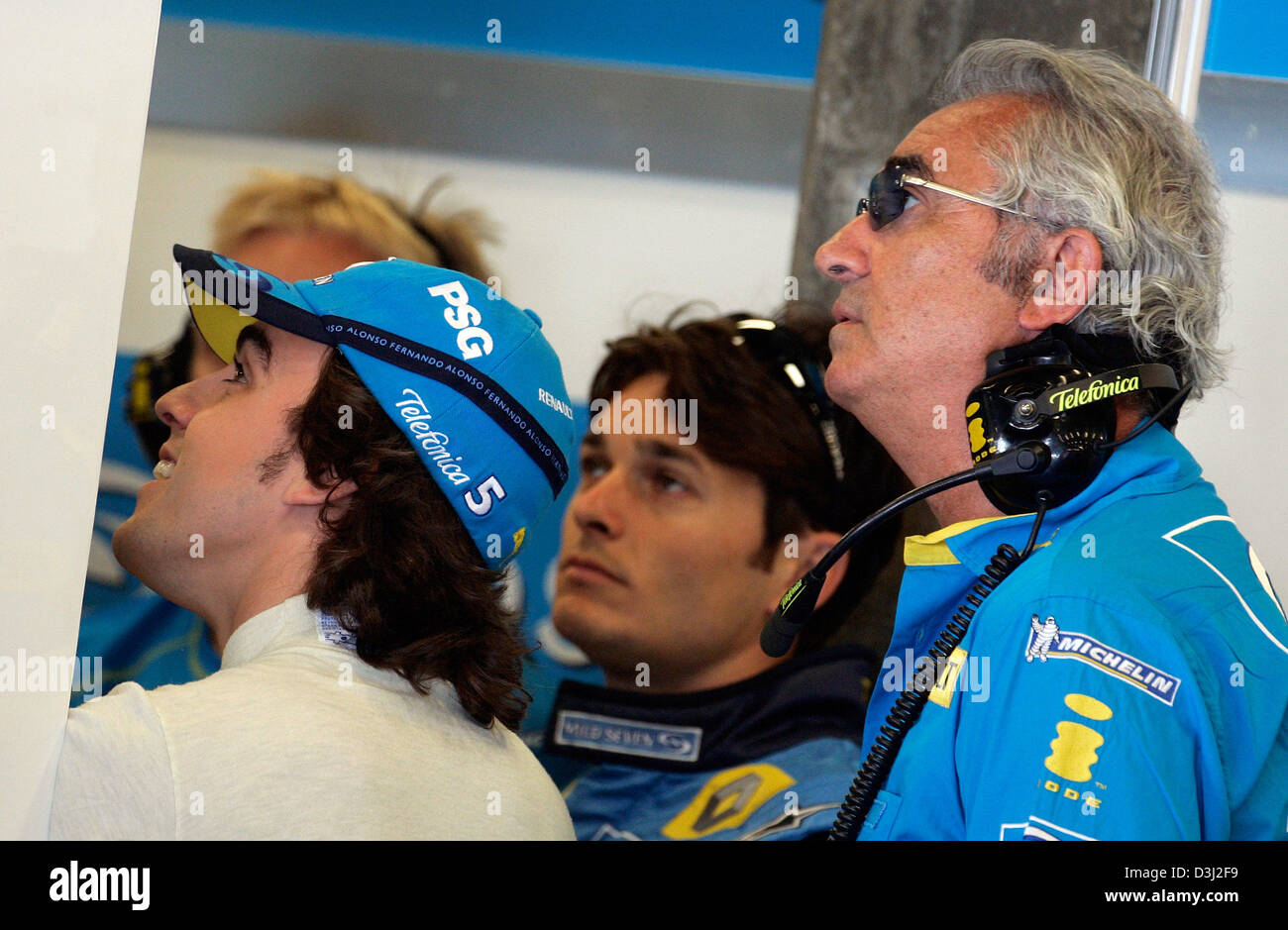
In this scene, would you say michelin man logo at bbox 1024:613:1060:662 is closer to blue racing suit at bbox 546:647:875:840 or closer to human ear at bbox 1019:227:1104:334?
human ear at bbox 1019:227:1104:334

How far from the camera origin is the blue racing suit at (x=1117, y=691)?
1.21m

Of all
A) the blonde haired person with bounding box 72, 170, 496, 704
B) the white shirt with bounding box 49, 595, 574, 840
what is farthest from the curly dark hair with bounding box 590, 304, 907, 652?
the white shirt with bounding box 49, 595, 574, 840

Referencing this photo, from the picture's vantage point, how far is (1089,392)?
150cm

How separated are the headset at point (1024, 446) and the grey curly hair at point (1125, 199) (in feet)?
0.51

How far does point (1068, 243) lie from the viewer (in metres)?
1.73

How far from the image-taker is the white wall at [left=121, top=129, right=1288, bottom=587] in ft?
8.63

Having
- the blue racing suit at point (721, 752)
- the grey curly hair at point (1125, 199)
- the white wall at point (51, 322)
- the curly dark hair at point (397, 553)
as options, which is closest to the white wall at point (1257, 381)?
the grey curly hair at point (1125, 199)

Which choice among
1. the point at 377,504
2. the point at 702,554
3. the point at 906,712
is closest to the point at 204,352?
the point at 702,554

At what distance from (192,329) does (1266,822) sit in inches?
86.6

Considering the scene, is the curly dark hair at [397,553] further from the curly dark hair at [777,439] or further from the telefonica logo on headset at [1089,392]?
the curly dark hair at [777,439]

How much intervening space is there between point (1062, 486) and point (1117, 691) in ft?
1.06

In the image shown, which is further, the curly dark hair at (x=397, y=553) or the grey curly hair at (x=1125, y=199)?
the grey curly hair at (x=1125, y=199)
